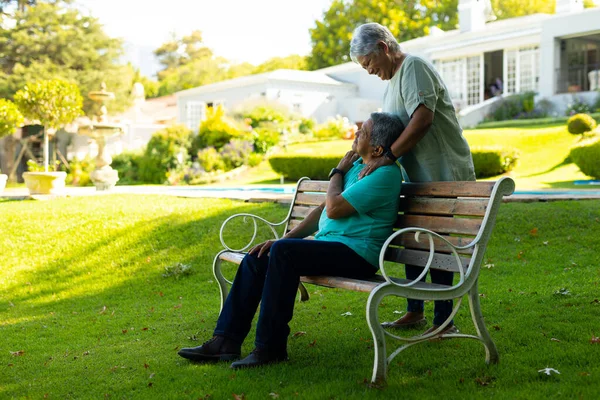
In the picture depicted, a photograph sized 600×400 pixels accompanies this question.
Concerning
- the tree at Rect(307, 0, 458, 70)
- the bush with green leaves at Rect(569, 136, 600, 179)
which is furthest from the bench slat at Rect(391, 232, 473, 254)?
the tree at Rect(307, 0, 458, 70)

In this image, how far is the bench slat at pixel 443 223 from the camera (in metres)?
3.61

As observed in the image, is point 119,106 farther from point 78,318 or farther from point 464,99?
point 78,318

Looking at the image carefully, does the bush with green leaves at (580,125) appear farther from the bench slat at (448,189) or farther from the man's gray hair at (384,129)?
the man's gray hair at (384,129)

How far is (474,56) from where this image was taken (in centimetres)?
2683

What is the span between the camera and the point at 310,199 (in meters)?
5.00

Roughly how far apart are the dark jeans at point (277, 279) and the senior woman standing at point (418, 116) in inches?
19.8

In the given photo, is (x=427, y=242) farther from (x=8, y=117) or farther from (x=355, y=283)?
(x=8, y=117)

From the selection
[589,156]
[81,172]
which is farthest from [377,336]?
[81,172]

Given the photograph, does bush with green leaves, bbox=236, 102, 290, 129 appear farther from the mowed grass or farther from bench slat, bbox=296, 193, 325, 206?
bench slat, bbox=296, 193, 325, 206

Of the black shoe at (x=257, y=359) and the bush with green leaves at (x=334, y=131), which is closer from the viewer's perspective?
the black shoe at (x=257, y=359)

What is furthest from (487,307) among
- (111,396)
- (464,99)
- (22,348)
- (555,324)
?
(464,99)

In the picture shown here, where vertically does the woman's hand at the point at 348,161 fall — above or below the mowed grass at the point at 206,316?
above

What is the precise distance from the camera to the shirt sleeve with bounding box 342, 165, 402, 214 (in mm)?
3793

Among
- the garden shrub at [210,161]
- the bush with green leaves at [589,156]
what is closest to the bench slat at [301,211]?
the bush with green leaves at [589,156]
